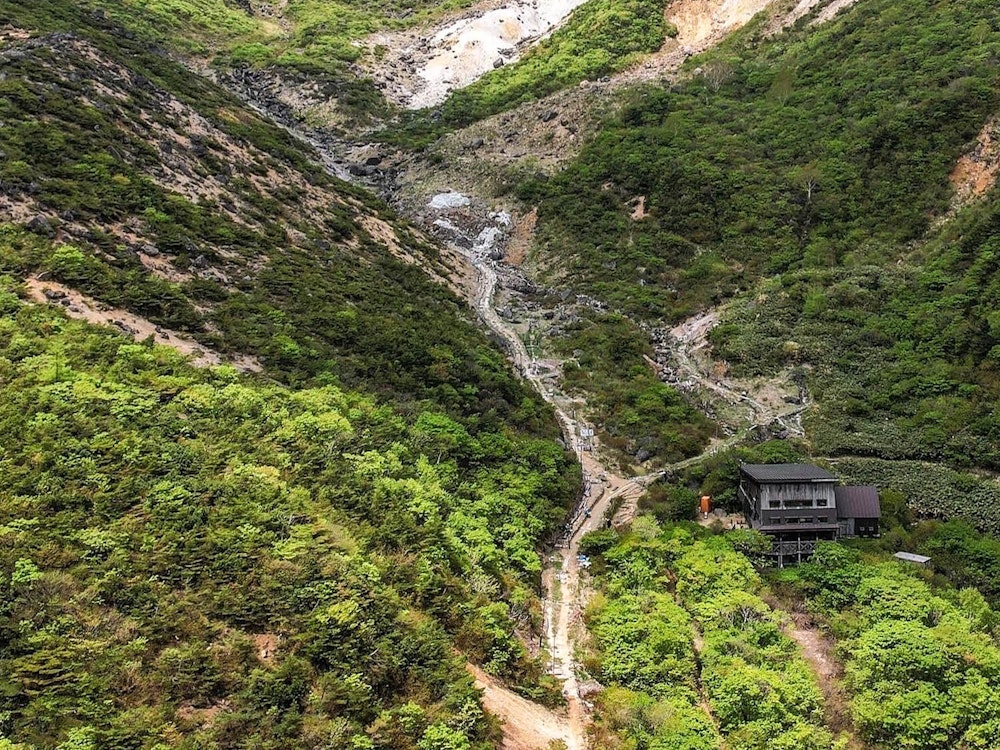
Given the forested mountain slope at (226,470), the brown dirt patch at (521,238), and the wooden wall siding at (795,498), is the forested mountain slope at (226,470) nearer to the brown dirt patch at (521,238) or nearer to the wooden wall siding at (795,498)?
the wooden wall siding at (795,498)

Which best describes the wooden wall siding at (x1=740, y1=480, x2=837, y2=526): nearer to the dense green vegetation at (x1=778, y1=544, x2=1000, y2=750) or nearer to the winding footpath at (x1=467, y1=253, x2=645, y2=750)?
the dense green vegetation at (x1=778, y1=544, x2=1000, y2=750)

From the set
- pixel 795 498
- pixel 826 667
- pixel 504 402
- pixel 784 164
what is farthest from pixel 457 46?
pixel 826 667

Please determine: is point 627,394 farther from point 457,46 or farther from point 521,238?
point 457,46

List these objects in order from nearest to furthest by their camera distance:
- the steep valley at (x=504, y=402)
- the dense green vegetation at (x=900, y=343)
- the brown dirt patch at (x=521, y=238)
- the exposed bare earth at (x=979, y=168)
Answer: the steep valley at (x=504, y=402), the dense green vegetation at (x=900, y=343), the exposed bare earth at (x=979, y=168), the brown dirt patch at (x=521, y=238)

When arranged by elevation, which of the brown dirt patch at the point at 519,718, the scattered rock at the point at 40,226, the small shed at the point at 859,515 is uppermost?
the scattered rock at the point at 40,226

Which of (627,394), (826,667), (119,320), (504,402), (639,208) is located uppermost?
(639,208)

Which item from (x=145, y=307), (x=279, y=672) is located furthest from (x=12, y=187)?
(x=279, y=672)

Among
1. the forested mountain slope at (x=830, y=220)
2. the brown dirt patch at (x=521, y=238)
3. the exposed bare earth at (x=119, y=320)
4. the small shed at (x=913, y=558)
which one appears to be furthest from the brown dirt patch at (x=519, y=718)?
the brown dirt patch at (x=521, y=238)

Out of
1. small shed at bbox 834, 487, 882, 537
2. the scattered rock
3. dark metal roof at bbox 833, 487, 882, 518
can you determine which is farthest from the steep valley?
dark metal roof at bbox 833, 487, 882, 518
